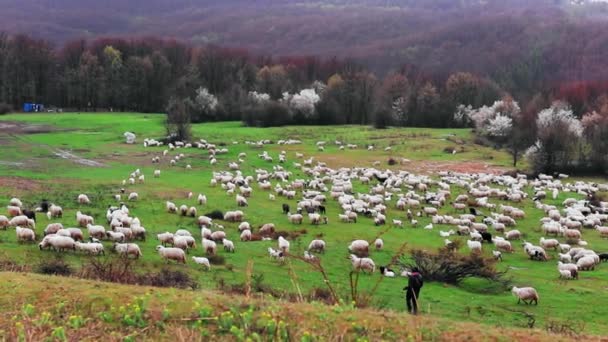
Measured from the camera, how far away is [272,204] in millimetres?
41375

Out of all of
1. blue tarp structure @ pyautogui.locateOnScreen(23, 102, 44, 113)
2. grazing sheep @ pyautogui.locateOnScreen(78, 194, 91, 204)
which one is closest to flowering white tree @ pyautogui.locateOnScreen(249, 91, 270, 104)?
blue tarp structure @ pyautogui.locateOnScreen(23, 102, 44, 113)

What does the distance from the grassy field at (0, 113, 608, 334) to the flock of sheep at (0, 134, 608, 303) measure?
0.54 meters

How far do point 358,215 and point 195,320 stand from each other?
26639 millimetres

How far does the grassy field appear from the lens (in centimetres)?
2139

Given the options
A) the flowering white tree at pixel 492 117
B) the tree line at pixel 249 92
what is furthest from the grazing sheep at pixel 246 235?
the flowering white tree at pixel 492 117

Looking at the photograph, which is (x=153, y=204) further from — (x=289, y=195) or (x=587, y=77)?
(x=587, y=77)

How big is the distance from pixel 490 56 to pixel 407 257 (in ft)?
590

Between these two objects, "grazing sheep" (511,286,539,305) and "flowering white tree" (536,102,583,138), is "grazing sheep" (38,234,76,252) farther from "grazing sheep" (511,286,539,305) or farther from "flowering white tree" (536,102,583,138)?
"flowering white tree" (536,102,583,138)

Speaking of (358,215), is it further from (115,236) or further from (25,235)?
(25,235)

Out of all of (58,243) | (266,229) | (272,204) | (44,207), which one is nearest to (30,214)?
Result: (44,207)

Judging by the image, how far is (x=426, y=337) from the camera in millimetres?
12695

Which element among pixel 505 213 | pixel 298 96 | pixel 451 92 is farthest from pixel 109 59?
pixel 505 213

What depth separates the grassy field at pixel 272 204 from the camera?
2139 cm

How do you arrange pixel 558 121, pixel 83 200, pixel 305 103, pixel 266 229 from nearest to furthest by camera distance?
pixel 266 229
pixel 83 200
pixel 558 121
pixel 305 103
